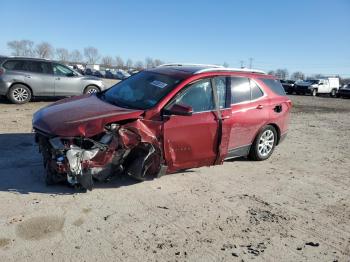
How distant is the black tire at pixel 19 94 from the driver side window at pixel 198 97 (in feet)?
30.0

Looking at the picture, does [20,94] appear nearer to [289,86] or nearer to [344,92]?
[289,86]

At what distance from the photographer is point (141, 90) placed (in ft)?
20.2

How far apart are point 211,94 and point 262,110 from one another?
142 cm

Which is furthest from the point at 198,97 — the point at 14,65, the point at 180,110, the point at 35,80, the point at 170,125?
the point at 14,65

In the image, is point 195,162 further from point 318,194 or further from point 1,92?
point 1,92

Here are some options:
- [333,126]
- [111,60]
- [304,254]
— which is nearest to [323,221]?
[304,254]

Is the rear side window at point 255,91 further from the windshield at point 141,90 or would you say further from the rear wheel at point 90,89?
the rear wheel at point 90,89

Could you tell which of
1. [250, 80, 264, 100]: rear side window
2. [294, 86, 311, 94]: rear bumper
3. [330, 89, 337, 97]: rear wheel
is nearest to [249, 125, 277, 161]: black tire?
[250, 80, 264, 100]: rear side window

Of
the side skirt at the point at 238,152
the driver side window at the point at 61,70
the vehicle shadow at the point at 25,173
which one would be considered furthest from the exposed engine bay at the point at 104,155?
the driver side window at the point at 61,70

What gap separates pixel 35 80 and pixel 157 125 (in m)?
9.41

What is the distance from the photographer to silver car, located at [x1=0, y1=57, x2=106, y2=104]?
510 inches

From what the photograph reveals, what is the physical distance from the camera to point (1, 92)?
12906 mm

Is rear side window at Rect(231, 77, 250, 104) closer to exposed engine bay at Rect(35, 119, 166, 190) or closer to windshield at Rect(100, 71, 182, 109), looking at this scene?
windshield at Rect(100, 71, 182, 109)

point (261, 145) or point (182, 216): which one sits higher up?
point (261, 145)
